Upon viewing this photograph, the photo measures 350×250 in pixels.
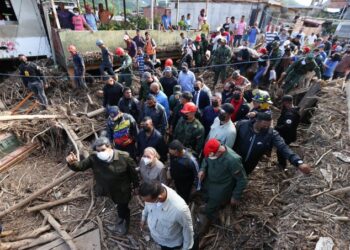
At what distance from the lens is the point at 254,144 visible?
3.56 metres

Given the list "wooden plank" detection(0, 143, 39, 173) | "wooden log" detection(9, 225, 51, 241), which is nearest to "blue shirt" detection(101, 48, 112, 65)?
"wooden plank" detection(0, 143, 39, 173)

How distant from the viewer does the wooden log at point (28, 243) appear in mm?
3725

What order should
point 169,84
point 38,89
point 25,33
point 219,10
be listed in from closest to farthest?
point 169,84 < point 38,89 < point 25,33 < point 219,10

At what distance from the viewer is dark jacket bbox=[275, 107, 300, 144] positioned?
4.29m

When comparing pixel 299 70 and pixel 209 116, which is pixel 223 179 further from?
pixel 299 70

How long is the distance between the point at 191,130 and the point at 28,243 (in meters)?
3.37

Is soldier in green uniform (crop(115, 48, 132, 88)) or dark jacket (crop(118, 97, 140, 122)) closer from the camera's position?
dark jacket (crop(118, 97, 140, 122))

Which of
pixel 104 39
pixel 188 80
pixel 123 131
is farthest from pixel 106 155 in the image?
pixel 104 39

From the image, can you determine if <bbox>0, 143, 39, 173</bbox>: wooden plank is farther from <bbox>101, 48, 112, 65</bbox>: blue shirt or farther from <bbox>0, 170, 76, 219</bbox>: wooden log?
<bbox>101, 48, 112, 65</bbox>: blue shirt

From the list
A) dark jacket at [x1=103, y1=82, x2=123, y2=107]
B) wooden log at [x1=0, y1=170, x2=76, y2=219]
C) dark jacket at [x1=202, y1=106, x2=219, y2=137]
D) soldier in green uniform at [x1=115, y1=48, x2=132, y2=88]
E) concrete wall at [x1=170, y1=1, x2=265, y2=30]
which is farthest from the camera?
concrete wall at [x1=170, y1=1, x2=265, y2=30]

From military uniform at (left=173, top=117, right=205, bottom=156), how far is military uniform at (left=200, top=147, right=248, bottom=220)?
30.0 inches

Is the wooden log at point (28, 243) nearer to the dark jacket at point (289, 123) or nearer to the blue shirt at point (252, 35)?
the dark jacket at point (289, 123)

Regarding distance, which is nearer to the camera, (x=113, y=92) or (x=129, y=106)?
(x=129, y=106)

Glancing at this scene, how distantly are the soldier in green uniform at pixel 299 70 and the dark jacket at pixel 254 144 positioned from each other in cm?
439
